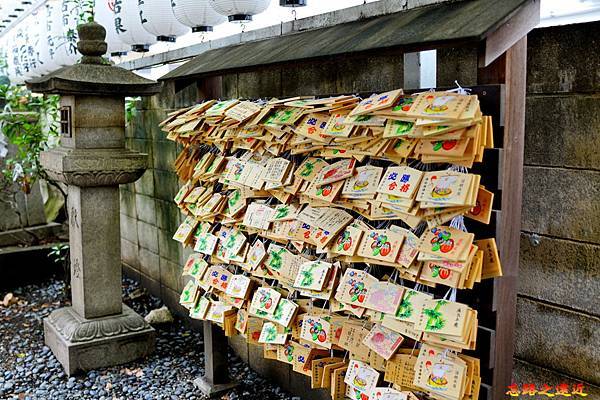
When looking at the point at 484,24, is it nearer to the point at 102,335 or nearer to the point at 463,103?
the point at 463,103

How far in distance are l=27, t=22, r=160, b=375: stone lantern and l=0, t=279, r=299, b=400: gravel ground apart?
0.62ft

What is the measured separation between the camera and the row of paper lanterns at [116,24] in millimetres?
5418

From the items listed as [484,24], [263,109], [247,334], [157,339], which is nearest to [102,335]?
[157,339]

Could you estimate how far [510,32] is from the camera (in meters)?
2.71

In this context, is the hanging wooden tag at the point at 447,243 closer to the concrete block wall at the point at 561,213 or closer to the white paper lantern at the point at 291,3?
the concrete block wall at the point at 561,213

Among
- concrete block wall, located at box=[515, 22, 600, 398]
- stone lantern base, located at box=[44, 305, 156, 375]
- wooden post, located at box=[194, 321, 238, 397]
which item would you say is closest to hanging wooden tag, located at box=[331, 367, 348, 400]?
concrete block wall, located at box=[515, 22, 600, 398]

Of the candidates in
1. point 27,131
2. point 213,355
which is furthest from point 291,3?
point 27,131

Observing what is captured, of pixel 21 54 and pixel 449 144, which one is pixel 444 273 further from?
pixel 21 54

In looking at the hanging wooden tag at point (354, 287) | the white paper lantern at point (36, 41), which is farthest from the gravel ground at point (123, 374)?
the white paper lantern at point (36, 41)

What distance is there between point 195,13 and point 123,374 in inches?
139

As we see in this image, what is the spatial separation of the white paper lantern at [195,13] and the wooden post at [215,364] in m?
2.82

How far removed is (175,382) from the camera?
5605mm

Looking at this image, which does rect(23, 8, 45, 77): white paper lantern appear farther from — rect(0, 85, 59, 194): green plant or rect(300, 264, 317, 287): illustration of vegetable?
rect(300, 264, 317, 287): illustration of vegetable

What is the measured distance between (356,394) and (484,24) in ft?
7.11
